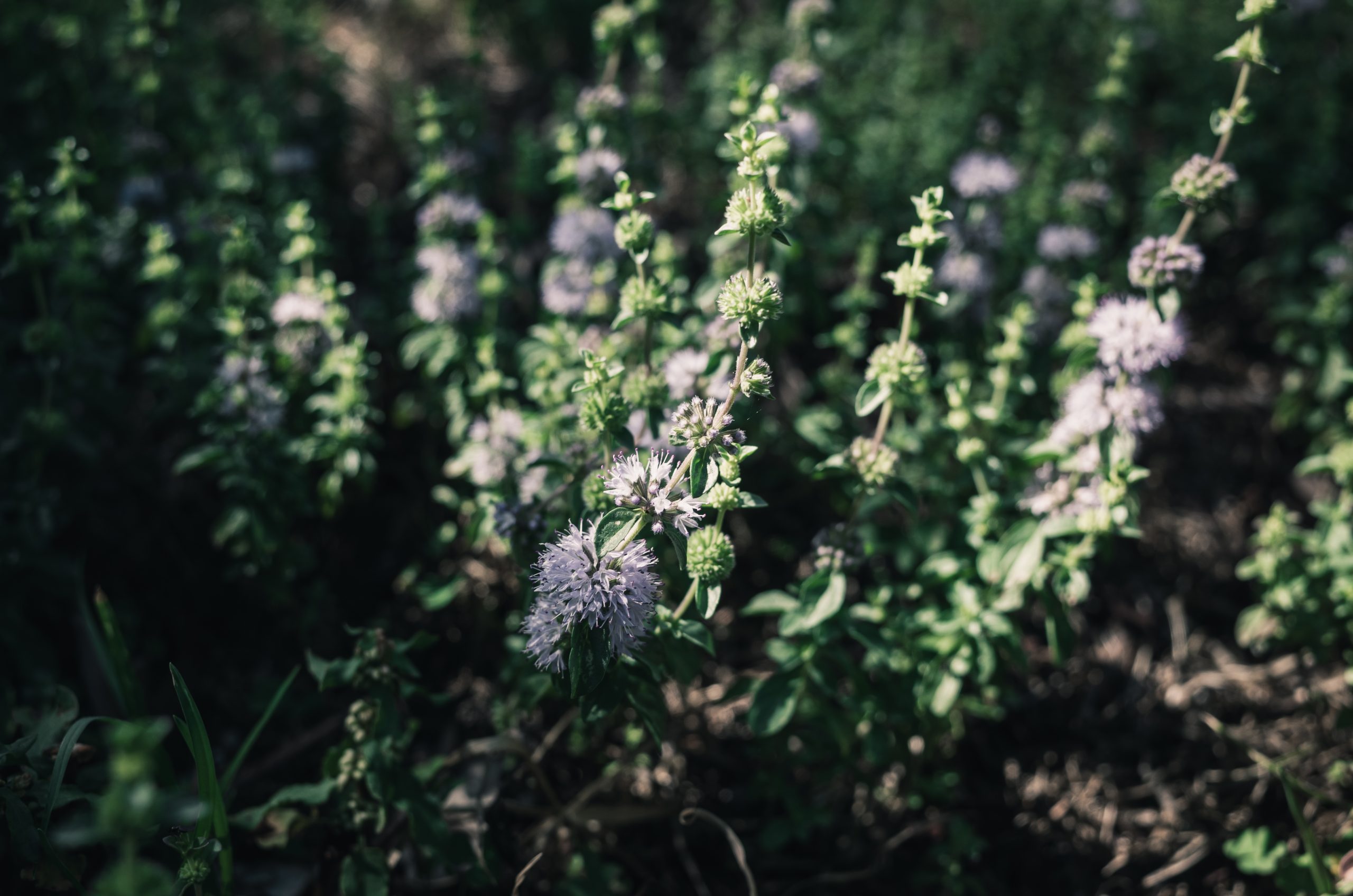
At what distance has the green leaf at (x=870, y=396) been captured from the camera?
2771mm

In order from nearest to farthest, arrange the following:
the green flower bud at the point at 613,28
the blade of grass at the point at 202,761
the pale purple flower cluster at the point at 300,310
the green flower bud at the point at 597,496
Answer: the blade of grass at the point at 202,761 → the green flower bud at the point at 597,496 → the pale purple flower cluster at the point at 300,310 → the green flower bud at the point at 613,28

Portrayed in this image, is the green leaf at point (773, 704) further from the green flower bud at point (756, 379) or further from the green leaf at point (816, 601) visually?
the green flower bud at point (756, 379)

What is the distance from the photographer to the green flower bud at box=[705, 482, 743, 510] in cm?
231

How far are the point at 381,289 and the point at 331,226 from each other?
98 cm

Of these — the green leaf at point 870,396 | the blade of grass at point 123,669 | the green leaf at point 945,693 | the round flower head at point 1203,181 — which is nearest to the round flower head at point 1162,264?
the round flower head at point 1203,181

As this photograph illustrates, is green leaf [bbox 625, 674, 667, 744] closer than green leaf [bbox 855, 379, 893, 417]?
Yes

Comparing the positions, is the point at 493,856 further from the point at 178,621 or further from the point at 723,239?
the point at 723,239

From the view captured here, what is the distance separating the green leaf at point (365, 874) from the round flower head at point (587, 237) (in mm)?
2416

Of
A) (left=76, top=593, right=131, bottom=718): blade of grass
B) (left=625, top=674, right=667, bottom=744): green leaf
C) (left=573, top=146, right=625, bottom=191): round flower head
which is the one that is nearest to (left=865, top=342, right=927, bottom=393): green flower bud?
(left=625, top=674, right=667, bottom=744): green leaf

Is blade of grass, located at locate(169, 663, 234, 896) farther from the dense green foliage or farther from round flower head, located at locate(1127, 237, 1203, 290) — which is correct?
round flower head, located at locate(1127, 237, 1203, 290)

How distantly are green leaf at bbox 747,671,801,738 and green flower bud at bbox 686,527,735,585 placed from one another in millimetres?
883

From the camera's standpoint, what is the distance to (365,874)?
2.77 meters

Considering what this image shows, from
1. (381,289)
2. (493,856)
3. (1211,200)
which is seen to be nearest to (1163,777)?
(1211,200)

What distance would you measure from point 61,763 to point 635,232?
7.21ft
